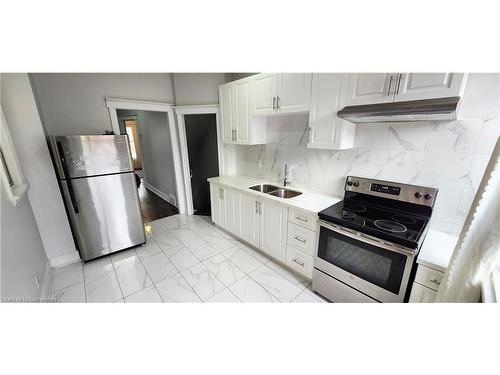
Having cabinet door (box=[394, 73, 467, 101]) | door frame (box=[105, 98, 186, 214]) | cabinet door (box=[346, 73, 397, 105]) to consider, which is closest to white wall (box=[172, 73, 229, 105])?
door frame (box=[105, 98, 186, 214])

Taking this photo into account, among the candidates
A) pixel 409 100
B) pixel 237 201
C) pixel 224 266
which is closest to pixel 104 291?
pixel 224 266

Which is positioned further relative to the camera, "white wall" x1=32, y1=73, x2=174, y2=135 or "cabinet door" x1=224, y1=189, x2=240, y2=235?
"cabinet door" x1=224, y1=189, x2=240, y2=235

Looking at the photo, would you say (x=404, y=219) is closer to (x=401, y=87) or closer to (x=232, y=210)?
(x=401, y=87)

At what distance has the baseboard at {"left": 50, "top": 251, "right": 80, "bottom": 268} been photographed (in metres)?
2.27

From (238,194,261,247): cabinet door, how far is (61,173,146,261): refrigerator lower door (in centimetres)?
138

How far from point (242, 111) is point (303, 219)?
157 centimetres

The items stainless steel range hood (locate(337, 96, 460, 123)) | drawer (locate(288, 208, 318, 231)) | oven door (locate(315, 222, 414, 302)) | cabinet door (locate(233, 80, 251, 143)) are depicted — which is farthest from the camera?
cabinet door (locate(233, 80, 251, 143))

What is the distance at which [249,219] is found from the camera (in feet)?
8.08

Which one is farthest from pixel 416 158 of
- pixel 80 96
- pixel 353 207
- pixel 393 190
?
pixel 80 96

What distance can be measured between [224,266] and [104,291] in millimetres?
1209

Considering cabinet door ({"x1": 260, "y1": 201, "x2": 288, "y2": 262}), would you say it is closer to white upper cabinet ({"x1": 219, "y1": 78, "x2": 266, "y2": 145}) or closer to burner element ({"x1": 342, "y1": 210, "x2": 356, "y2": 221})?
burner element ({"x1": 342, "y1": 210, "x2": 356, "y2": 221})

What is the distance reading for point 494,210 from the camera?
32.1 inches

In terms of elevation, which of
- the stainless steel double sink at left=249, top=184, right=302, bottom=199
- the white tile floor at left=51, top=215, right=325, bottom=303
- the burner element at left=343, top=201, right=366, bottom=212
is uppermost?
the burner element at left=343, top=201, right=366, bottom=212
